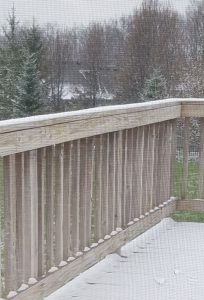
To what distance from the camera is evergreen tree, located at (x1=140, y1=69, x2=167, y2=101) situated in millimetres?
2168

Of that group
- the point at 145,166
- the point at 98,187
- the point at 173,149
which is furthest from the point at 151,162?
the point at 98,187

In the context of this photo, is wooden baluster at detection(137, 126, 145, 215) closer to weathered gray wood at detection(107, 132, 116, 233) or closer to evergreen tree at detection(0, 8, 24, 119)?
weathered gray wood at detection(107, 132, 116, 233)

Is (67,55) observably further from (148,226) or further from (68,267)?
(148,226)

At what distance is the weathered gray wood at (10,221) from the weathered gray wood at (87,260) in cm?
6

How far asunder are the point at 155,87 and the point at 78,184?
2.56 ft

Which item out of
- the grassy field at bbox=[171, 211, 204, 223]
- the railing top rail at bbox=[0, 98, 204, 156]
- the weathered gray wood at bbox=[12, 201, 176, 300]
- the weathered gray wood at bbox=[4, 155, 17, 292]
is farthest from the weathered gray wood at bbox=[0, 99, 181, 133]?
the grassy field at bbox=[171, 211, 204, 223]

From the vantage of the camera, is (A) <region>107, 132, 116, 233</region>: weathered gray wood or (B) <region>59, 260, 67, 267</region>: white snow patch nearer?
(B) <region>59, 260, 67, 267</region>: white snow patch

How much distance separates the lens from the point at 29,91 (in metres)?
1.71

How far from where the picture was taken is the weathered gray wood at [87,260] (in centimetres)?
166

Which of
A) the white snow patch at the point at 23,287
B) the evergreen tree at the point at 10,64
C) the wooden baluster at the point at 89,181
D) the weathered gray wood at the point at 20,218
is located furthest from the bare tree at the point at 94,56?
the white snow patch at the point at 23,287

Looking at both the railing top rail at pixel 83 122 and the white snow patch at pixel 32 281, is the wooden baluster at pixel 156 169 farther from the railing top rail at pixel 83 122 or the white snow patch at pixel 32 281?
the white snow patch at pixel 32 281

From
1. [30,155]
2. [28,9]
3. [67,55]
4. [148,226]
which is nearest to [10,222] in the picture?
[30,155]

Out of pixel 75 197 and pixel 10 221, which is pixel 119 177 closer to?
pixel 75 197

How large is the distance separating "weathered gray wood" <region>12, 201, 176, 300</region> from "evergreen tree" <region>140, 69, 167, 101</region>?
0.59 meters
